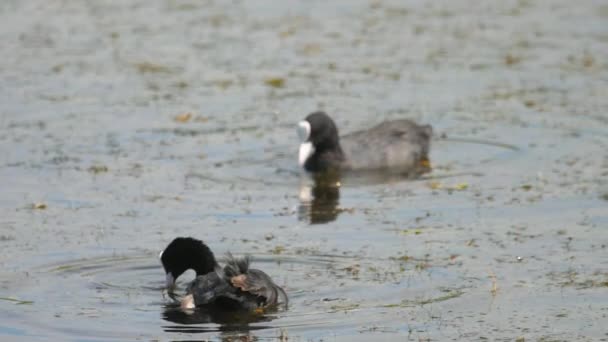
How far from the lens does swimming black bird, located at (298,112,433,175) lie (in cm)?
1672

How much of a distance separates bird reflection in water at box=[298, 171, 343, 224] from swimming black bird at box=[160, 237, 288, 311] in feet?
8.65

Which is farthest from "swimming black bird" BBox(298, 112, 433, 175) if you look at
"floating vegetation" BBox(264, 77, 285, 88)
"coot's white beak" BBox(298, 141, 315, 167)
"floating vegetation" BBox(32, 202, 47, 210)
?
"floating vegetation" BBox(32, 202, 47, 210)

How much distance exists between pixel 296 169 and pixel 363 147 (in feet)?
3.15

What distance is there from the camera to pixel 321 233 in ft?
43.4

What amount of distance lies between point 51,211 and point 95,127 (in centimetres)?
425

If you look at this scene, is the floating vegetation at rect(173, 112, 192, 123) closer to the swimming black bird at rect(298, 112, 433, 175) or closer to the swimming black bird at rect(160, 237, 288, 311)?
the swimming black bird at rect(298, 112, 433, 175)

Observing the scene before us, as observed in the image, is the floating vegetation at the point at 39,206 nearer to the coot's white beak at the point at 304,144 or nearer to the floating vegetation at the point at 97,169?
the floating vegetation at the point at 97,169

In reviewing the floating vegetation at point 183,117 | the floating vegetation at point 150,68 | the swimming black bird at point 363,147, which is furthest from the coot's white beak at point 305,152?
the floating vegetation at point 150,68

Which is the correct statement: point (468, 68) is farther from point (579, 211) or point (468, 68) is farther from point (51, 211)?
point (51, 211)

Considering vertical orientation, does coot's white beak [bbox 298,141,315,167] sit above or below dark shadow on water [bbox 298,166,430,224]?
above

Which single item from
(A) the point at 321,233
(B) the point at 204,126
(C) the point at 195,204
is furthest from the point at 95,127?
(A) the point at 321,233

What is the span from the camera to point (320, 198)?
15195 mm

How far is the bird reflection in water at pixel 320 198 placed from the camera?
46.2 feet

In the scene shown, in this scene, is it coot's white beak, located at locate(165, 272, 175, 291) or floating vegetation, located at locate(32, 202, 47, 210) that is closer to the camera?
coot's white beak, located at locate(165, 272, 175, 291)
